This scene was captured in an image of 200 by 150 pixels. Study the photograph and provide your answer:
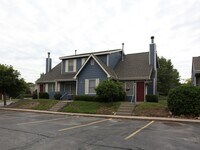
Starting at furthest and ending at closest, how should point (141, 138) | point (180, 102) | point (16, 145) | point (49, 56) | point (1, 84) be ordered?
point (49, 56), point (1, 84), point (180, 102), point (141, 138), point (16, 145)

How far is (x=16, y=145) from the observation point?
739 centimetres

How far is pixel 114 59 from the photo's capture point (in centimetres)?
2744

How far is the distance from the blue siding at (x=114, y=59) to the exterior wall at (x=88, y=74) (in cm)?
261

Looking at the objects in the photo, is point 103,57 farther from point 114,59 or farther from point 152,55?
point 152,55

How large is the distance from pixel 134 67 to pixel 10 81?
588 inches

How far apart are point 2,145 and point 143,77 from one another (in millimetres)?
17762

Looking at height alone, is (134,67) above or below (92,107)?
above

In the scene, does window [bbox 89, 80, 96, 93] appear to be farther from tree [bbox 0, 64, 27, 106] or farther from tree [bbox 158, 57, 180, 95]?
tree [bbox 158, 57, 180, 95]

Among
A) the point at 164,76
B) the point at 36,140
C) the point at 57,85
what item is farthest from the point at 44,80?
the point at 164,76

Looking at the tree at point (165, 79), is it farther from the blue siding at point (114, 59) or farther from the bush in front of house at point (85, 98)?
the bush in front of house at point (85, 98)

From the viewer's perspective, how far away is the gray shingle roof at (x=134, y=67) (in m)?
23.9

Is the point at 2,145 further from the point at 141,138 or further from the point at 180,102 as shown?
the point at 180,102

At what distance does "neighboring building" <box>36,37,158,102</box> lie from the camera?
78.2ft

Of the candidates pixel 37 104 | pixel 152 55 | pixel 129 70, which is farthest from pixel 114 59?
pixel 37 104
